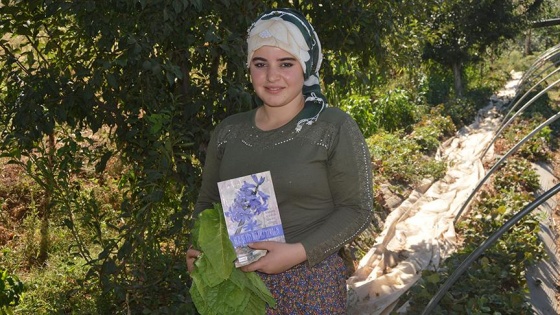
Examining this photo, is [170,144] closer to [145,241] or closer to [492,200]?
[145,241]

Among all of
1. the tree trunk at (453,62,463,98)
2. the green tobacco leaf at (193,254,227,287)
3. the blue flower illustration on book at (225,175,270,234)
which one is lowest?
the green tobacco leaf at (193,254,227,287)

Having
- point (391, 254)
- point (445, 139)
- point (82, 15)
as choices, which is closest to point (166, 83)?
point (82, 15)

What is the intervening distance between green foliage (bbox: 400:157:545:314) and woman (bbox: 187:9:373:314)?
2.13 m

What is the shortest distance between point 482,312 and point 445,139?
24.4 ft

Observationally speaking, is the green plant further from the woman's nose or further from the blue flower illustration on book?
the blue flower illustration on book

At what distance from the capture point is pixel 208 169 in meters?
2.05

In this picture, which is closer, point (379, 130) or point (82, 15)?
point (82, 15)

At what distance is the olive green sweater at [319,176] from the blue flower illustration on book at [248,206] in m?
0.08

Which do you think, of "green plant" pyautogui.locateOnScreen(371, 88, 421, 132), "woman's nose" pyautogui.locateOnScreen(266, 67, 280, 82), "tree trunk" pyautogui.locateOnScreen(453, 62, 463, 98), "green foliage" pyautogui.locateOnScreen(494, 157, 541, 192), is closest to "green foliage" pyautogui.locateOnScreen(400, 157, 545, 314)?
"green foliage" pyautogui.locateOnScreen(494, 157, 541, 192)

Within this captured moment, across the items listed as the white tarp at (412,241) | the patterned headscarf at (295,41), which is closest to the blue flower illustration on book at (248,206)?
the patterned headscarf at (295,41)

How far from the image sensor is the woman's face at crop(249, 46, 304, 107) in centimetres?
184

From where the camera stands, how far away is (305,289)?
1890 millimetres

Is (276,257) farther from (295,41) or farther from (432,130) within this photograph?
(432,130)

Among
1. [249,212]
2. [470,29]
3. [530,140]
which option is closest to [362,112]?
[530,140]
